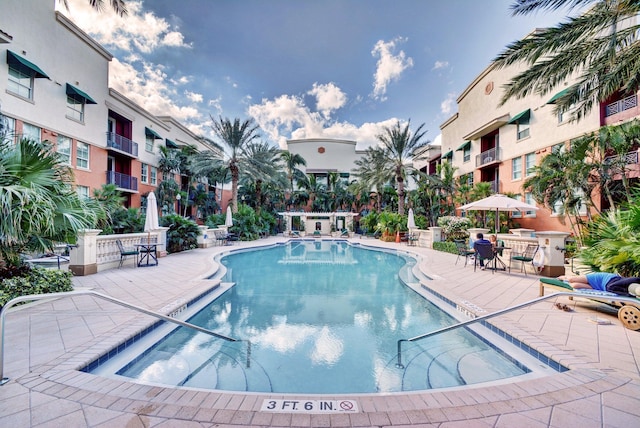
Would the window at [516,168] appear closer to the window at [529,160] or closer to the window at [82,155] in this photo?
the window at [529,160]

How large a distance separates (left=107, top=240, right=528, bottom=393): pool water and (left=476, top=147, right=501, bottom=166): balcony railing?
17.3 metres

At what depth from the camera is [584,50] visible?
5.69 metres

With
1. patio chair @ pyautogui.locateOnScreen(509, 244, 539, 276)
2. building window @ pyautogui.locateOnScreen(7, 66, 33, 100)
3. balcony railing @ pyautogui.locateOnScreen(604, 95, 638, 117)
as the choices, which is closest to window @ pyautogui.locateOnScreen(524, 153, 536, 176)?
balcony railing @ pyautogui.locateOnScreen(604, 95, 638, 117)

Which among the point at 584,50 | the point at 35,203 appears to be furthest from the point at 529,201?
the point at 35,203

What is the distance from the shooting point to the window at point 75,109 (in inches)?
607

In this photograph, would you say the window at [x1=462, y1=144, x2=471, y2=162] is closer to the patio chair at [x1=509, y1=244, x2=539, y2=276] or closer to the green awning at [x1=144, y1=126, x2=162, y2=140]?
the patio chair at [x1=509, y1=244, x2=539, y2=276]

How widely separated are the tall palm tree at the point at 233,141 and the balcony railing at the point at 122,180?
Answer: 4691 mm

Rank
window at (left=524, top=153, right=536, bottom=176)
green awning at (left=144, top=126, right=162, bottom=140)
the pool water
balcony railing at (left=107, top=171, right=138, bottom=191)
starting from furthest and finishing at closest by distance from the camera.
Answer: green awning at (left=144, top=126, right=162, bottom=140)
balcony railing at (left=107, top=171, right=138, bottom=191)
window at (left=524, top=153, right=536, bottom=176)
the pool water

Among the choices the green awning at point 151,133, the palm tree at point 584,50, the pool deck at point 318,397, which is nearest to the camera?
→ the pool deck at point 318,397

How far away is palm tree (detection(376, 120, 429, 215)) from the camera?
2123 centimetres

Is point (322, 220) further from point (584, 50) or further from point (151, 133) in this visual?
point (584, 50)

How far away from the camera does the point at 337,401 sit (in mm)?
2648

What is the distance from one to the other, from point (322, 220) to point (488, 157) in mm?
18529

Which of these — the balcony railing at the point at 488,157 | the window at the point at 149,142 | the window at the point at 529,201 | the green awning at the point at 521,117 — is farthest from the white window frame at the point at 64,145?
the balcony railing at the point at 488,157
